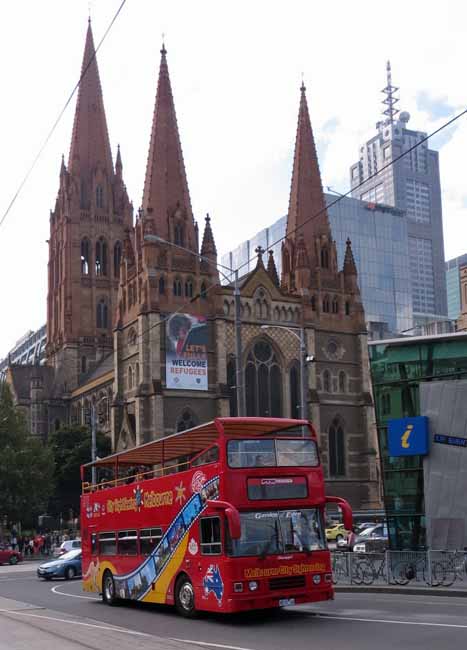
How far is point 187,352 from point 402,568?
39.5 m

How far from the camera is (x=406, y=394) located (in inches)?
1077

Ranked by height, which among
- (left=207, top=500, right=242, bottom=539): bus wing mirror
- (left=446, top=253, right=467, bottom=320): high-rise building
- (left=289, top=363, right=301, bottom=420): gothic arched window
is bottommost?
(left=207, top=500, right=242, bottom=539): bus wing mirror

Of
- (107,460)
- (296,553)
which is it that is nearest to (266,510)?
(296,553)

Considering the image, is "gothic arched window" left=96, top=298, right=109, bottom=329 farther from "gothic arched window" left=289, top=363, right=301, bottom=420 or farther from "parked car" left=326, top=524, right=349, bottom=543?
"parked car" left=326, top=524, right=349, bottom=543

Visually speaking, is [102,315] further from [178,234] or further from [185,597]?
[185,597]

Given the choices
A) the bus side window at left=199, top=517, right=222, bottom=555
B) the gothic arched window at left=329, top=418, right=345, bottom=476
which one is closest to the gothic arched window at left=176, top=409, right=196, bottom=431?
the gothic arched window at left=329, top=418, right=345, bottom=476

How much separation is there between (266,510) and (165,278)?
48564 mm

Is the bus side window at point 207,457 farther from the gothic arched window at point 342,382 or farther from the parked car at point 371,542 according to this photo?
the gothic arched window at point 342,382

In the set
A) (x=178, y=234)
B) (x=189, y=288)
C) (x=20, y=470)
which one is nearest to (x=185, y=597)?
(x=20, y=470)

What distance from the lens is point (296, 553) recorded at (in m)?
15.9

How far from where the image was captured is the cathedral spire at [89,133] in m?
91.1

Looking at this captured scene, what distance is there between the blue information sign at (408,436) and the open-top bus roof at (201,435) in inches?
351

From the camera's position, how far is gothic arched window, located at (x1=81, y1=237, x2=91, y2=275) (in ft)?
299

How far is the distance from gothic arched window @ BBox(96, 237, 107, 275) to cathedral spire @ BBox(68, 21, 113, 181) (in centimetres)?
670
